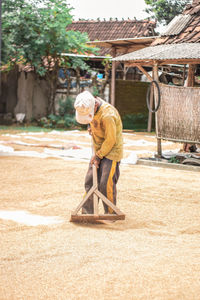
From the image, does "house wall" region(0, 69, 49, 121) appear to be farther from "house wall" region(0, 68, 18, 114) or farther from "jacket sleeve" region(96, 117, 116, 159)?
"jacket sleeve" region(96, 117, 116, 159)

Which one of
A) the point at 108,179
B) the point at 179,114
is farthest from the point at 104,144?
the point at 179,114

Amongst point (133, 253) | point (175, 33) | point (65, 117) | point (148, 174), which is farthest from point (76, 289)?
point (65, 117)

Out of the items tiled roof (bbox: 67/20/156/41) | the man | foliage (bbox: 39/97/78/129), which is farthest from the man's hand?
tiled roof (bbox: 67/20/156/41)

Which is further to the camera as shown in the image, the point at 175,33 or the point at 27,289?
the point at 175,33

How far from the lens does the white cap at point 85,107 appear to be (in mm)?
4055

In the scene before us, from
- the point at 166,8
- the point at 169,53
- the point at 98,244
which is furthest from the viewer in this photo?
the point at 166,8

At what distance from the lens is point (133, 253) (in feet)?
10.8

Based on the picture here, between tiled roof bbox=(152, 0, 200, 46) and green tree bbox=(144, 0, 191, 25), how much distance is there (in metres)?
12.8

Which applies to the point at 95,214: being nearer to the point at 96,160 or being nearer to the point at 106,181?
the point at 106,181

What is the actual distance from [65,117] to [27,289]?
13698mm

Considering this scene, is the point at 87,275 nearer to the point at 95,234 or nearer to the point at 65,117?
the point at 95,234

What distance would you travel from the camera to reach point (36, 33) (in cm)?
1564

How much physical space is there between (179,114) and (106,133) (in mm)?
4286

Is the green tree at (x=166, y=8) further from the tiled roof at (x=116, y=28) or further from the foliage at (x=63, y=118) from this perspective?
the foliage at (x=63, y=118)
